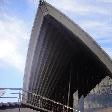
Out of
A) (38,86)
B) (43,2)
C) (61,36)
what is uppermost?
(43,2)

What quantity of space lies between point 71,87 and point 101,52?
8.04 meters

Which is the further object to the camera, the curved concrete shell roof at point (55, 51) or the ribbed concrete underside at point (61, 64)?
the ribbed concrete underside at point (61, 64)

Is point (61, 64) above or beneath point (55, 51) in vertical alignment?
beneath

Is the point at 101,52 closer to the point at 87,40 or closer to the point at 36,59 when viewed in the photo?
the point at 87,40

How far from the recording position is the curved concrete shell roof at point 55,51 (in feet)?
63.2

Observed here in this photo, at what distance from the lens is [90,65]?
78.5 ft

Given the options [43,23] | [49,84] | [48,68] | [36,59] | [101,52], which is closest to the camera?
[101,52]

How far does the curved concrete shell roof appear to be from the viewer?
19250 millimetres

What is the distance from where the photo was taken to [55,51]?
2373cm

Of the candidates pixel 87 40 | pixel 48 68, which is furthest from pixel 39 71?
pixel 87 40

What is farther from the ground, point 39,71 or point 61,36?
point 61,36

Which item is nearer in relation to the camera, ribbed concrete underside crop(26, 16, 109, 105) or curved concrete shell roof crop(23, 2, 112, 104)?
curved concrete shell roof crop(23, 2, 112, 104)

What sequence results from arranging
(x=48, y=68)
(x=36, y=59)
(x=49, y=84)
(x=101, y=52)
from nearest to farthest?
1. (x=101, y=52)
2. (x=36, y=59)
3. (x=48, y=68)
4. (x=49, y=84)

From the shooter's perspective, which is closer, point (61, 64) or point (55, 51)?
point (55, 51)
